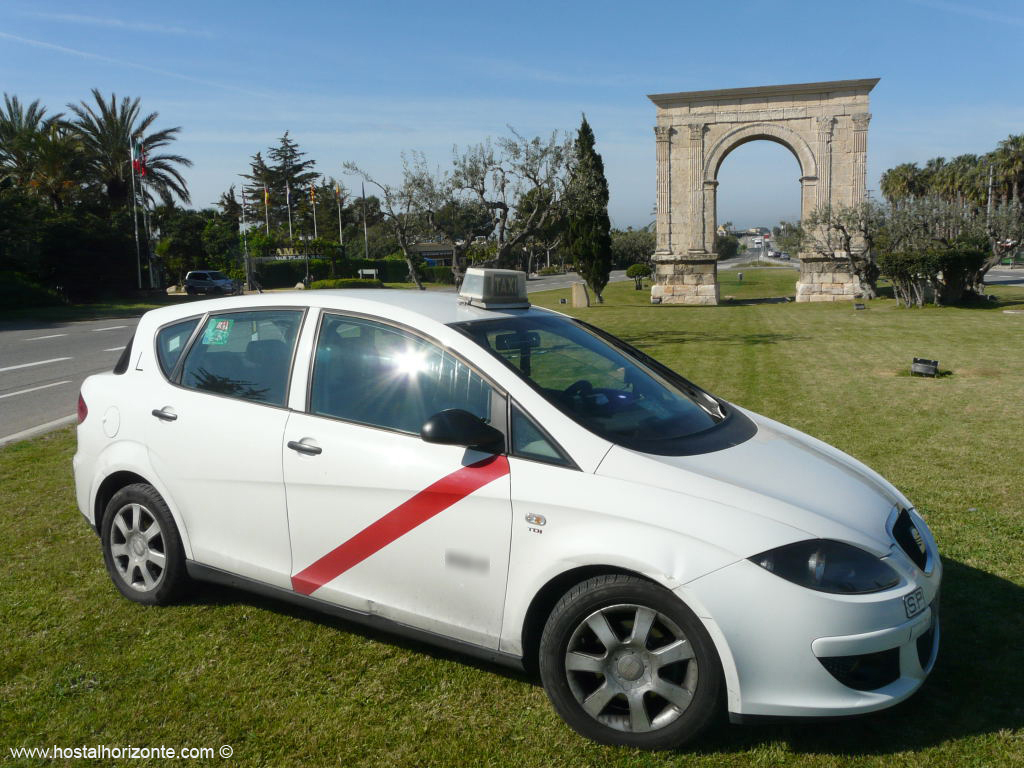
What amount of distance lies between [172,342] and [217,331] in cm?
31

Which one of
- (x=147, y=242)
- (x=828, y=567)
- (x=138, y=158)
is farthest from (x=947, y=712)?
(x=138, y=158)

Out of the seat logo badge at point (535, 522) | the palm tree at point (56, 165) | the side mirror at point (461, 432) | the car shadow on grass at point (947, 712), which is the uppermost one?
the palm tree at point (56, 165)

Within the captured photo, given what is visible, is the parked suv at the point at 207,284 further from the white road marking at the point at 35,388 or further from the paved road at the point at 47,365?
the white road marking at the point at 35,388

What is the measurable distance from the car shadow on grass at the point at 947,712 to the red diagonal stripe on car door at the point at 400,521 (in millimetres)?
1273

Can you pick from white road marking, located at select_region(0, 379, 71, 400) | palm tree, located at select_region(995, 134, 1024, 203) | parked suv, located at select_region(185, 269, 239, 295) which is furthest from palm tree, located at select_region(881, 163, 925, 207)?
white road marking, located at select_region(0, 379, 71, 400)

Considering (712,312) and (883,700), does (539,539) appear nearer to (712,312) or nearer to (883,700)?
(883,700)

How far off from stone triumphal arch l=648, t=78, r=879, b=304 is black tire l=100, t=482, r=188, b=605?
34.9 metres

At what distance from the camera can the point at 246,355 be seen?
159 inches

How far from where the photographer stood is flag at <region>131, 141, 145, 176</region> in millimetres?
41250

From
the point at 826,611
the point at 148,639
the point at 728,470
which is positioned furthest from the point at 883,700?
the point at 148,639

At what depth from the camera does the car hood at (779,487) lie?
9.40 ft

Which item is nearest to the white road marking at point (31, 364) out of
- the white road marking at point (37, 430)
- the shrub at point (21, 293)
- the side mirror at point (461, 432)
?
the white road marking at point (37, 430)

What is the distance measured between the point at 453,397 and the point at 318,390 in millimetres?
685

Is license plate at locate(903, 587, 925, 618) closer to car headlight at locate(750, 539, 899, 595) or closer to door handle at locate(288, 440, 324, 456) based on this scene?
car headlight at locate(750, 539, 899, 595)
